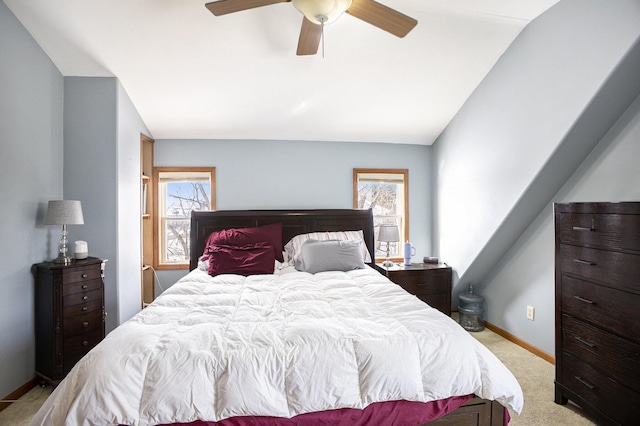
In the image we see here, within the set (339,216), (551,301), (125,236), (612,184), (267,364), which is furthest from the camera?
(339,216)

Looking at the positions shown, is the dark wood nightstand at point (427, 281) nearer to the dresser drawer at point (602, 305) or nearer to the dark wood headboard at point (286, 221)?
the dark wood headboard at point (286, 221)

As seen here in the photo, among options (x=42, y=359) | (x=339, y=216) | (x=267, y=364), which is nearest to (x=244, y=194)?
(x=339, y=216)

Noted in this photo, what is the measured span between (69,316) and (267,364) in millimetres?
1955

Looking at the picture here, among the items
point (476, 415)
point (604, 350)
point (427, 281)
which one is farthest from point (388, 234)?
point (476, 415)

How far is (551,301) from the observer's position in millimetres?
2715

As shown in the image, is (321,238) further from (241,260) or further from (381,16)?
(381,16)

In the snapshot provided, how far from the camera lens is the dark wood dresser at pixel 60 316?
2.41 meters

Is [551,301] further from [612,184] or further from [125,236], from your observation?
[125,236]

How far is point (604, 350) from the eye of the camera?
6.04 feet

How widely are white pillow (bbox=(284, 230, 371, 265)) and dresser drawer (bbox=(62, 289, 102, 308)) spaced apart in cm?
165

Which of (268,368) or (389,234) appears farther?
(389,234)

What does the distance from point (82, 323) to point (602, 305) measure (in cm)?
348

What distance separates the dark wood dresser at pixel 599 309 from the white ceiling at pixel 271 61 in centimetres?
152

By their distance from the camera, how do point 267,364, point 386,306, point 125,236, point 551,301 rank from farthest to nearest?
point 125,236, point 551,301, point 386,306, point 267,364
